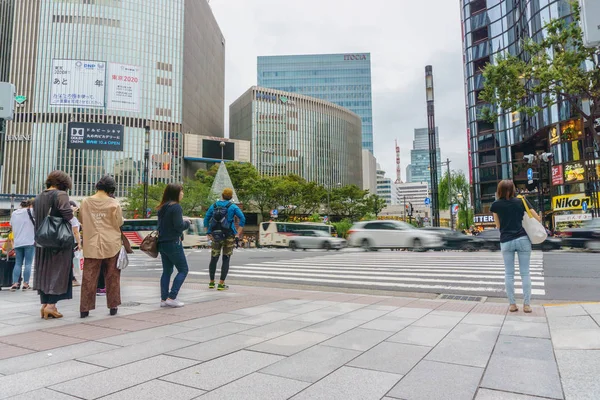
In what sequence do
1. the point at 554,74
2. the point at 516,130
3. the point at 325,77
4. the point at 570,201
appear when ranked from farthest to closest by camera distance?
the point at 325,77 → the point at 516,130 → the point at 570,201 → the point at 554,74

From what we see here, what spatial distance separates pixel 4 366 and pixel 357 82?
6120 inches

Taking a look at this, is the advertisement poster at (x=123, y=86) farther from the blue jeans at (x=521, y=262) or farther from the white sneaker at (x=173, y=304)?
the blue jeans at (x=521, y=262)

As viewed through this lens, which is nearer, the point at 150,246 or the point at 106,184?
the point at 106,184

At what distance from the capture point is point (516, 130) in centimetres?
5781

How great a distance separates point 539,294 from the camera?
676cm

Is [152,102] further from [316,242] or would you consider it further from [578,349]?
[578,349]

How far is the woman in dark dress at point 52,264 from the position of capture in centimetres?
479

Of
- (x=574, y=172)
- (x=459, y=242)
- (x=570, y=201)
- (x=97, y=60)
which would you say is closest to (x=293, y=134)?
(x=97, y=60)

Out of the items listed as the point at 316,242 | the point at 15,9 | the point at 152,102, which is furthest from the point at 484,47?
the point at 15,9

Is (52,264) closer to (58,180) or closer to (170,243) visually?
(58,180)

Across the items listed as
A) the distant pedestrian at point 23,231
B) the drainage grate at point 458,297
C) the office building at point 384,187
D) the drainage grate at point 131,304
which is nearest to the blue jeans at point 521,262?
the drainage grate at point 458,297

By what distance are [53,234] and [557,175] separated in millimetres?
47983

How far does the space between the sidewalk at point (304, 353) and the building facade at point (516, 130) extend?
41.3 m

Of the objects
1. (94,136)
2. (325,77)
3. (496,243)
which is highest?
(325,77)
